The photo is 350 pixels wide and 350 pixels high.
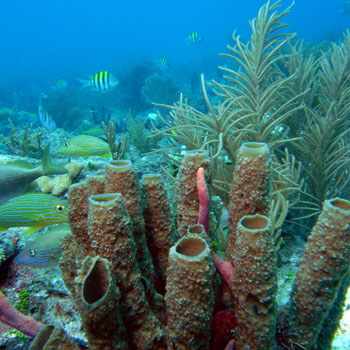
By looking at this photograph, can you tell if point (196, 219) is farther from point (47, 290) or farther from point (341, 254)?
point (47, 290)

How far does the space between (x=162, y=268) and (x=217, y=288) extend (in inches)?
15.3

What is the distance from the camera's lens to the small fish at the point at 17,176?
2623mm

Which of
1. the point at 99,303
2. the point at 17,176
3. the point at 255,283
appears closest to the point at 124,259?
the point at 99,303

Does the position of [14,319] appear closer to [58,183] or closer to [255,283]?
[255,283]

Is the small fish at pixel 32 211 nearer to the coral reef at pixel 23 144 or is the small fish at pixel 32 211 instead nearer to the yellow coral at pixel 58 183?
the yellow coral at pixel 58 183

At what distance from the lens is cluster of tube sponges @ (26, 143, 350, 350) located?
1074mm

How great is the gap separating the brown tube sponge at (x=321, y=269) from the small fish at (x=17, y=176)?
278 cm

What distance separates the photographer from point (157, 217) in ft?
5.22

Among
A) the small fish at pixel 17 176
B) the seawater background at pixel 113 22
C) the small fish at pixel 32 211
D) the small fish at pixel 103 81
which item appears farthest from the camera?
the seawater background at pixel 113 22

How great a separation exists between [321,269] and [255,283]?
0.36 meters

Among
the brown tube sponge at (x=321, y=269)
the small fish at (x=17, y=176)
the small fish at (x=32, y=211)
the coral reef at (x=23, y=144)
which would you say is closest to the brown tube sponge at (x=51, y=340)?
the brown tube sponge at (x=321, y=269)

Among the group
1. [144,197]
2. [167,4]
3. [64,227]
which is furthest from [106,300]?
[167,4]

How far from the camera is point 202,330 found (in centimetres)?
113

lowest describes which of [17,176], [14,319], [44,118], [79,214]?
[14,319]
